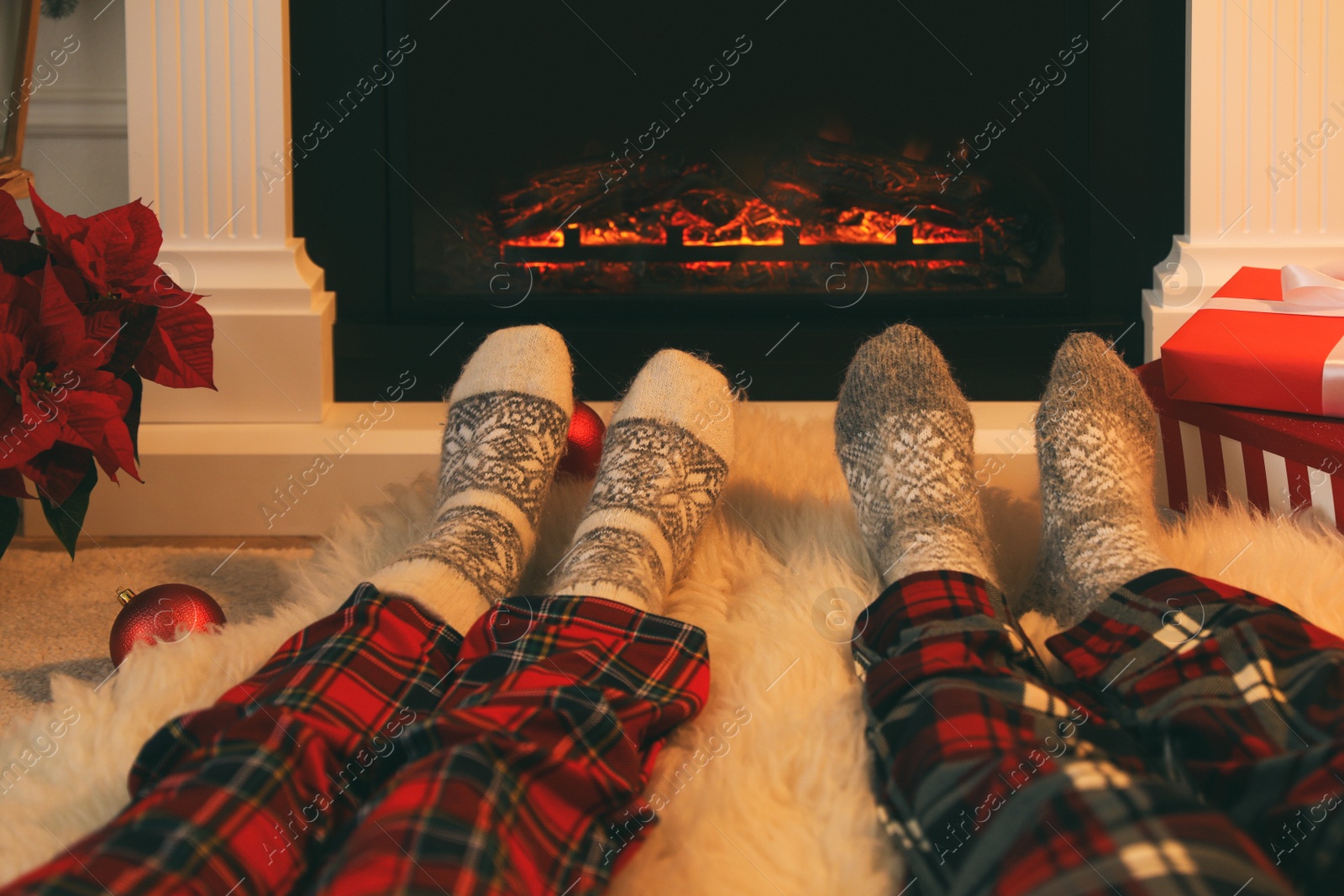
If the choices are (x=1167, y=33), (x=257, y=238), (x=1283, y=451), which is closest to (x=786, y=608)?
(x=1283, y=451)

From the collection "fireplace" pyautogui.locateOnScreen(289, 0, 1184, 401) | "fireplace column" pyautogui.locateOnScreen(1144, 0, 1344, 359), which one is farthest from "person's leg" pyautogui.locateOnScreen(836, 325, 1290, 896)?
"fireplace column" pyautogui.locateOnScreen(1144, 0, 1344, 359)

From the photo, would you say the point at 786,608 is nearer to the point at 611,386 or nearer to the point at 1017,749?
the point at 1017,749

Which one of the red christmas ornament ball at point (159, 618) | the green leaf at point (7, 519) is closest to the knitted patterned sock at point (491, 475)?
the red christmas ornament ball at point (159, 618)

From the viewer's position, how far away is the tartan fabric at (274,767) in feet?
1.00

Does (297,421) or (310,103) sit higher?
(310,103)

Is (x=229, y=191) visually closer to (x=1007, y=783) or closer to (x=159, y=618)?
(x=159, y=618)

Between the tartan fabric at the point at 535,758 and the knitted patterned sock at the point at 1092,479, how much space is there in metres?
0.27

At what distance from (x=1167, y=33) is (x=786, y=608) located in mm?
1031

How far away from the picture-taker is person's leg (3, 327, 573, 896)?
1.02ft

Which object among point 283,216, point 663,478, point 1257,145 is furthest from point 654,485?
point 1257,145

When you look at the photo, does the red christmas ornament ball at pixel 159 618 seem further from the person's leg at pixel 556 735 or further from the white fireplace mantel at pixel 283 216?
the white fireplace mantel at pixel 283 216

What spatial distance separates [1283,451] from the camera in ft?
2.32

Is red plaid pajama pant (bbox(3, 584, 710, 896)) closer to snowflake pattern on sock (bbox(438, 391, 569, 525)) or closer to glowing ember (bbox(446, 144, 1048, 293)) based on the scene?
snowflake pattern on sock (bbox(438, 391, 569, 525))

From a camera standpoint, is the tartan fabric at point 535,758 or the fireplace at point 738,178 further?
the fireplace at point 738,178
